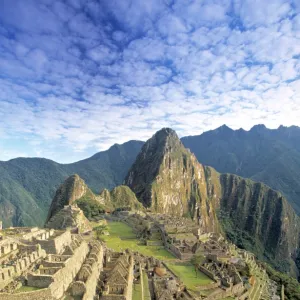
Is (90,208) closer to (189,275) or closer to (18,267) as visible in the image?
(189,275)

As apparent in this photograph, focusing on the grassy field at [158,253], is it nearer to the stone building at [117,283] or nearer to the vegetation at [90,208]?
the stone building at [117,283]

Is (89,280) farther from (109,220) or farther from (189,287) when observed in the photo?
(109,220)

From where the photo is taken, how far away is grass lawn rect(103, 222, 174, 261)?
44.3 meters

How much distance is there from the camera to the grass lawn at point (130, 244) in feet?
145

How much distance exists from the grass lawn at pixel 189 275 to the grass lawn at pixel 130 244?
3368 mm

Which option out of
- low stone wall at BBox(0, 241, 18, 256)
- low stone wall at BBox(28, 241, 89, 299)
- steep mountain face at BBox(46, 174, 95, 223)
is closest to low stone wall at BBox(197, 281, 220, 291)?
low stone wall at BBox(28, 241, 89, 299)

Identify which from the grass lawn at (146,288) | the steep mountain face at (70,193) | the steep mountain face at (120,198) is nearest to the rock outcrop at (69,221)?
the grass lawn at (146,288)

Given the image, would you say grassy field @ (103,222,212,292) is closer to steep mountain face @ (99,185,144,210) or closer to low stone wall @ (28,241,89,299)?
low stone wall @ (28,241,89,299)

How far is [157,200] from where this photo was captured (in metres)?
168

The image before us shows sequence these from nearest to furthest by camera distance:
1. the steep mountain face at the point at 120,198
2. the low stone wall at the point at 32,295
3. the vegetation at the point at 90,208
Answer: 1. the low stone wall at the point at 32,295
2. the vegetation at the point at 90,208
3. the steep mountain face at the point at 120,198

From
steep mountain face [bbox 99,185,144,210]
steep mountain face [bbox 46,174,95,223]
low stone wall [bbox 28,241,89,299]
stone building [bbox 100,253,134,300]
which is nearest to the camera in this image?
low stone wall [bbox 28,241,89,299]

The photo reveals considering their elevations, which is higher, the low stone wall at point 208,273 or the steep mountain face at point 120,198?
the steep mountain face at point 120,198

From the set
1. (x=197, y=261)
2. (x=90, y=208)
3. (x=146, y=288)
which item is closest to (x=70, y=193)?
(x=90, y=208)

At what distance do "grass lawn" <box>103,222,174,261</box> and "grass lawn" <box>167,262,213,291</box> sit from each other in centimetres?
337
